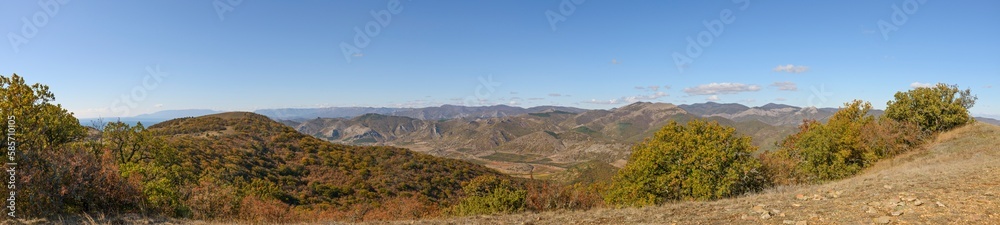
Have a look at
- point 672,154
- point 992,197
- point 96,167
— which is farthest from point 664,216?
point 96,167

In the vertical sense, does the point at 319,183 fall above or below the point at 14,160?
below

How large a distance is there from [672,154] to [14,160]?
32669mm

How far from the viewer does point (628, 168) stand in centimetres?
3086

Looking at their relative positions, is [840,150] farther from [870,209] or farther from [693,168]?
[870,209]

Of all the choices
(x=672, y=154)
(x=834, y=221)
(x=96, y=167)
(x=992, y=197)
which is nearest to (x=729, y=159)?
(x=672, y=154)

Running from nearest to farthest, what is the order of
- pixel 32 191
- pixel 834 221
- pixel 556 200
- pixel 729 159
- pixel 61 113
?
pixel 834 221
pixel 32 191
pixel 61 113
pixel 556 200
pixel 729 159

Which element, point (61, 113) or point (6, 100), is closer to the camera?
point (6, 100)

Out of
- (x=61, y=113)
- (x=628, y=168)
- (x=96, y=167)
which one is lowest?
(x=628, y=168)

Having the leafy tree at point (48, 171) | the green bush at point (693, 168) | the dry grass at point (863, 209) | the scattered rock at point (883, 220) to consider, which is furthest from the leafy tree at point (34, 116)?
the green bush at point (693, 168)

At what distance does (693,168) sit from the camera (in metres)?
26.4

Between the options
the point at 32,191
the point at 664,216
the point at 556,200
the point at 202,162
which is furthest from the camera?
the point at 202,162

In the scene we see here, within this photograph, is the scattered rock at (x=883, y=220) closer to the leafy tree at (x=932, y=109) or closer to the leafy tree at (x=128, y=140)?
the leafy tree at (x=128, y=140)

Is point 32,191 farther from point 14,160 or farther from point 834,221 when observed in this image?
point 834,221

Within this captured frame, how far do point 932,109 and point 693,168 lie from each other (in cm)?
4410
